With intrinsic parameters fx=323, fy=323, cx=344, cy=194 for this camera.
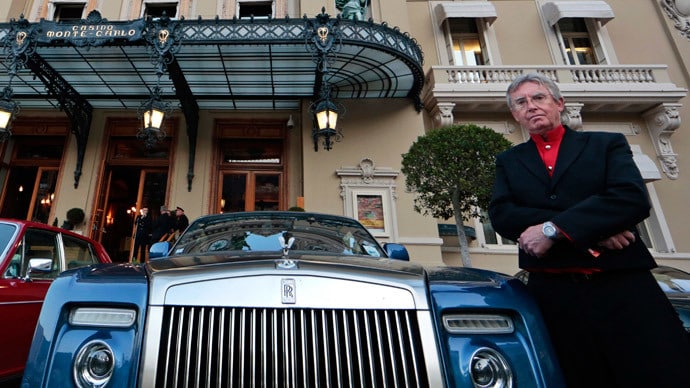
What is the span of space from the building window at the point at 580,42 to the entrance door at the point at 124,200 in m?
13.6

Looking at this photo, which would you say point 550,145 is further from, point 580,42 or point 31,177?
point 31,177

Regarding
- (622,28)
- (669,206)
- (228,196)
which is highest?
(622,28)

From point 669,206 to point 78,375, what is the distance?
1323 cm

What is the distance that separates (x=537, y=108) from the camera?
1708 mm

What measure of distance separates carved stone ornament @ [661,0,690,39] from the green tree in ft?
35.0

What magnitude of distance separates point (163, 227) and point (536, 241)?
8162 millimetres

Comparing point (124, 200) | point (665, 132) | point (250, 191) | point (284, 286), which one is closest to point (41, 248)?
point (284, 286)

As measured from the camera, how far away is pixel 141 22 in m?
6.91

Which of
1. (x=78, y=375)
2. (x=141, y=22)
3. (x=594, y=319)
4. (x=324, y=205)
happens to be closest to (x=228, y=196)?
(x=324, y=205)

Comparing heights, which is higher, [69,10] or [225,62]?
[69,10]

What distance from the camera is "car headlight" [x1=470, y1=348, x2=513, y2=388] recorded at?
4.06 ft

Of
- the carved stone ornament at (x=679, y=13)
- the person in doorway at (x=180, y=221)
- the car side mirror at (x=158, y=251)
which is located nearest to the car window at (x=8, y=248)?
the car side mirror at (x=158, y=251)

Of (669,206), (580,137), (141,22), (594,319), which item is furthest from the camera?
(669,206)

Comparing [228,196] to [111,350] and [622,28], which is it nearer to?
[111,350]
